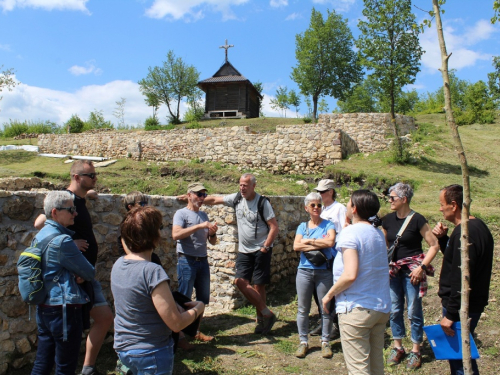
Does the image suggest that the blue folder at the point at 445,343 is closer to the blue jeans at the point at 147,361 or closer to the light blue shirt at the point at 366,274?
the light blue shirt at the point at 366,274

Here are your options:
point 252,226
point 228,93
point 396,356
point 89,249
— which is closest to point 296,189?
point 252,226

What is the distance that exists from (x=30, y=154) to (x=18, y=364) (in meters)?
19.7

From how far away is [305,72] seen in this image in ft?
96.8

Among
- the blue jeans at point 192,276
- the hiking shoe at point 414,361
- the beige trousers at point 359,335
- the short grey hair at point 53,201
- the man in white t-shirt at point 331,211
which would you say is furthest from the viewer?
the man in white t-shirt at point 331,211

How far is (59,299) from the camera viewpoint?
2551 millimetres

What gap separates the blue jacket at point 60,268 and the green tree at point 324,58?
27962 millimetres

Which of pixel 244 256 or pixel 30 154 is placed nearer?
pixel 244 256

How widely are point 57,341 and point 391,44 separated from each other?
1531cm

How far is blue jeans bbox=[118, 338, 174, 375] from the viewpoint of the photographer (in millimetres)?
2164

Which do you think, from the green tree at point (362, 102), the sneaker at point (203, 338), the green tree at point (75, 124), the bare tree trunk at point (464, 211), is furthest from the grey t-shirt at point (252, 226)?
the green tree at point (362, 102)

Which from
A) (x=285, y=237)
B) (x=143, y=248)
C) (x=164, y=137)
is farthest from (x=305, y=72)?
(x=143, y=248)

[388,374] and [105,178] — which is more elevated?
[105,178]

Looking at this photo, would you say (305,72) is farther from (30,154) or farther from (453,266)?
(453,266)

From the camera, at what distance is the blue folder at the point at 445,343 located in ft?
8.77
